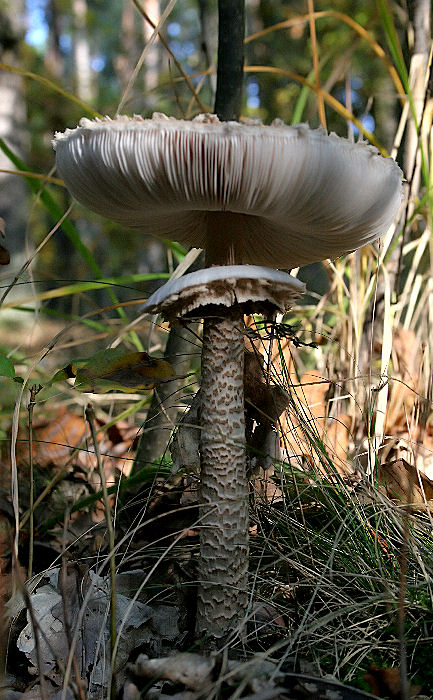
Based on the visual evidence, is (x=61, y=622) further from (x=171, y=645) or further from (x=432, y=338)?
(x=432, y=338)

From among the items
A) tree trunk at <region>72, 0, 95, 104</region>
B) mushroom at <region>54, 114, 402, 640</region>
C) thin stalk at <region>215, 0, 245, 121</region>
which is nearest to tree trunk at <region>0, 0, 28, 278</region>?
thin stalk at <region>215, 0, 245, 121</region>

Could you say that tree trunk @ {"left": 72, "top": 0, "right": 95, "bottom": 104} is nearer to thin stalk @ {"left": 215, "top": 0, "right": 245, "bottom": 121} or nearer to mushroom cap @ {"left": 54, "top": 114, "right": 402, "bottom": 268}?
thin stalk @ {"left": 215, "top": 0, "right": 245, "bottom": 121}

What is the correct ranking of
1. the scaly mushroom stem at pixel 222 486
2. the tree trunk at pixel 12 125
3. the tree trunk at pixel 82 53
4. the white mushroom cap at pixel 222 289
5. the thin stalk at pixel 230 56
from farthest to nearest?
the tree trunk at pixel 82 53, the tree trunk at pixel 12 125, the thin stalk at pixel 230 56, the scaly mushroom stem at pixel 222 486, the white mushroom cap at pixel 222 289

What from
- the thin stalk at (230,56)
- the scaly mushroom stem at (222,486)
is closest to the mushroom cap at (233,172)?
the scaly mushroom stem at (222,486)

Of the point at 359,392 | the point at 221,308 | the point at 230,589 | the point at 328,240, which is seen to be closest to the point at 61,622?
the point at 230,589

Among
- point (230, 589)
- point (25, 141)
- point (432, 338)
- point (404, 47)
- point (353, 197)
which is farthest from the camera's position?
point (25, 141)

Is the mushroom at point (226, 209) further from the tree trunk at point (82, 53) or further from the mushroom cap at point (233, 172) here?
the tree trunk at point (82, 53)

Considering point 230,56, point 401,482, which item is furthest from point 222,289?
point 230,56

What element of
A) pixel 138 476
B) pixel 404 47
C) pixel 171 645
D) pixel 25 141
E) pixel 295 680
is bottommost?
pixel 171 645
